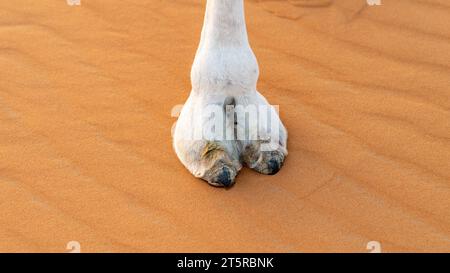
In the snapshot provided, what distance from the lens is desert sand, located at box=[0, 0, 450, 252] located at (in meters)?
3.03

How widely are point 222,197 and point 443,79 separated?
173 centimetres

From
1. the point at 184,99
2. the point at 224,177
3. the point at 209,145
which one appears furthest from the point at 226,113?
the point at 184,99

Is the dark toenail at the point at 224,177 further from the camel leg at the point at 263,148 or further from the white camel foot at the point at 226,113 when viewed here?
the camel leg at the point at 263,148

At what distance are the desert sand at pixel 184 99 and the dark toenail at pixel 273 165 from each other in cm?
4

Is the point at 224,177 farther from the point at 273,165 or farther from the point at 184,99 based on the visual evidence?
the point at 184,99

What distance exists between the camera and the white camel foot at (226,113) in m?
3.04

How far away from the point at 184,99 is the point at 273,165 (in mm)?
867

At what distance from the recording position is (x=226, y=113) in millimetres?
3189

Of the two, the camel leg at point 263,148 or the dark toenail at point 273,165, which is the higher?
the camel leg at point 263,148

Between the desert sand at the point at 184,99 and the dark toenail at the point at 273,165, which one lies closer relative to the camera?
the desert sand at the point at 184,99

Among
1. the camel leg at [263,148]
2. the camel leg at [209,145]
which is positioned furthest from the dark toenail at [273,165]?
the camel leg at [209,145]

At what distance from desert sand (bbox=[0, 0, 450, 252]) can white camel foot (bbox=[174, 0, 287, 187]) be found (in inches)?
4.1

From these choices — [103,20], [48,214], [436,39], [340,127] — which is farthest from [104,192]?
[436,39]

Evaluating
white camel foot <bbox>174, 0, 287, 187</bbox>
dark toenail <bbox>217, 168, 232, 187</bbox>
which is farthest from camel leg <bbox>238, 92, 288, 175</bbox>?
dark toenail <bbox>217, 168, 232, 187</bbox>
